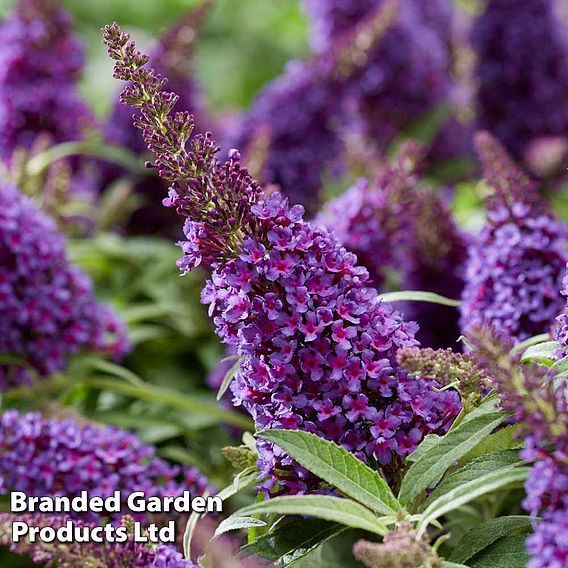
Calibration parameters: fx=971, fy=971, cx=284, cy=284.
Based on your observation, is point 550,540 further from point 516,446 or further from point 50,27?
point 50,27

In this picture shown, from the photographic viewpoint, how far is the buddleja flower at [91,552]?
89cm

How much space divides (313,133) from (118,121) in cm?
49

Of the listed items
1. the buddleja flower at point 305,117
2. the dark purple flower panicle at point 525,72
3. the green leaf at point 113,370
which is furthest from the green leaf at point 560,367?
the dark purple flower panicle at point 525,72

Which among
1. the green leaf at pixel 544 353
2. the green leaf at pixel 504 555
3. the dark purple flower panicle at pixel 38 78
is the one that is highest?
the dark purple flower panicle at pixel 38 78

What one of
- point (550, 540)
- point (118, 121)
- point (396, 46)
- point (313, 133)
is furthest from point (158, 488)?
point (396, 46)

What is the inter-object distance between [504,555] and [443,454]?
11cm

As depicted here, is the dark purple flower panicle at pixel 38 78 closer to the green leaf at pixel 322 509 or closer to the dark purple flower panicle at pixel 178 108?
the dark purple flower panicle at pixel 178 108

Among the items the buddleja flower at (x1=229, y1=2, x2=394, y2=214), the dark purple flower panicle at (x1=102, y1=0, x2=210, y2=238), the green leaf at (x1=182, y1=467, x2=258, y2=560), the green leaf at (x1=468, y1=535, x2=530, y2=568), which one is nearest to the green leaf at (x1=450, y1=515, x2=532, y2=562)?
the green leaf at (x1=468, y1=535, x2=530, y2=568)

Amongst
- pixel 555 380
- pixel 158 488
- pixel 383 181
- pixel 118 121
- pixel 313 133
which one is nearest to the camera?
pixel 555 380

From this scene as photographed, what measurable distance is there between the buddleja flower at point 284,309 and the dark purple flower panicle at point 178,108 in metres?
1.39

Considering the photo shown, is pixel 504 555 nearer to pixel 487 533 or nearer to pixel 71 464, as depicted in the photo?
pixel 487 533

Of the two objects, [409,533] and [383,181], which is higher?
[383,181]

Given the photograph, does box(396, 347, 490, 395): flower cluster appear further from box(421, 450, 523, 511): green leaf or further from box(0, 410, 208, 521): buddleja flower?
box(0, 410, 208, 521): buddleja flower

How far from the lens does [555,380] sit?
88 cm
